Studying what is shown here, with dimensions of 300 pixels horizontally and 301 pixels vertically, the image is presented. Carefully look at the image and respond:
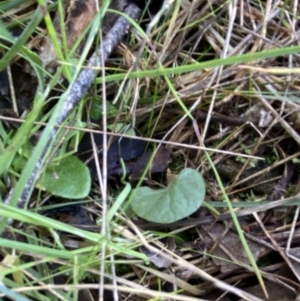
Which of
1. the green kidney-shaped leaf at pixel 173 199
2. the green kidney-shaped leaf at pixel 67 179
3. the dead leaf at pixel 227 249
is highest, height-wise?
the green kidney-shaped leaf at pixel 67 179

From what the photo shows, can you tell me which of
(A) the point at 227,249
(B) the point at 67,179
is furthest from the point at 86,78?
(A) the point at 227,249

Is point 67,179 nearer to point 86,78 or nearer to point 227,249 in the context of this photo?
point 86,78

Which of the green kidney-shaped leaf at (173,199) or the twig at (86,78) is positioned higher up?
the twig at (86,78)

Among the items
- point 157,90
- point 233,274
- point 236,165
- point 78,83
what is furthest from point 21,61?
point 233,274

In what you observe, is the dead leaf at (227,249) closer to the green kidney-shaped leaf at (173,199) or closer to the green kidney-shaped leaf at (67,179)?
the green kidney-shaped leaf at (173,199)

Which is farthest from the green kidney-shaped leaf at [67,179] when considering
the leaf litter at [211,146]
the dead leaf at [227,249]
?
the dead leaf at [227,249]

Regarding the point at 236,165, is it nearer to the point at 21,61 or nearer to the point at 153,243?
the point at 153,243
